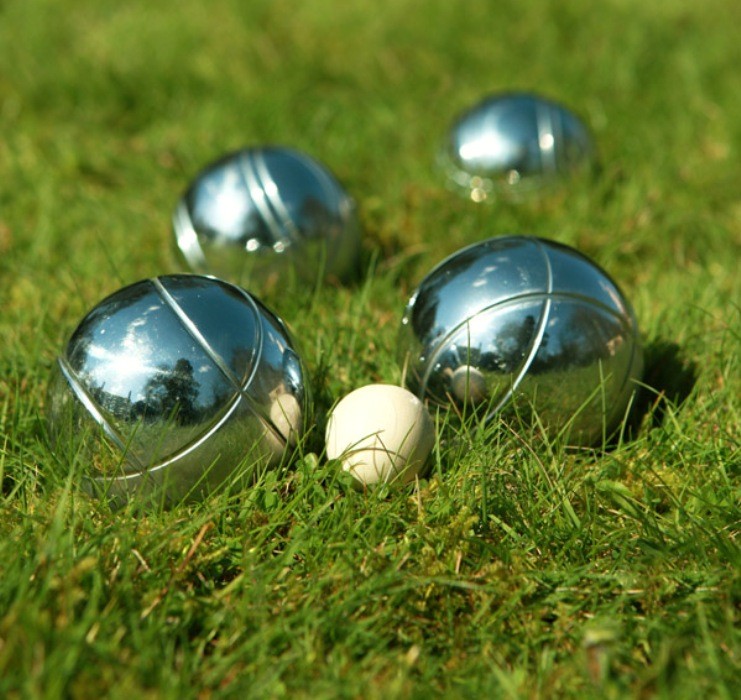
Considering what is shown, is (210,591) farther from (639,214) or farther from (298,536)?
(639,214)

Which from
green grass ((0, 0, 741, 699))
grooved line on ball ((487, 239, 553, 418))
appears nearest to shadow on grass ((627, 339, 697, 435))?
green grass ((0, 0, 741, 699))

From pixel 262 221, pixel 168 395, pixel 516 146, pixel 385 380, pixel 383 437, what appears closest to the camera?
pixel 168 395

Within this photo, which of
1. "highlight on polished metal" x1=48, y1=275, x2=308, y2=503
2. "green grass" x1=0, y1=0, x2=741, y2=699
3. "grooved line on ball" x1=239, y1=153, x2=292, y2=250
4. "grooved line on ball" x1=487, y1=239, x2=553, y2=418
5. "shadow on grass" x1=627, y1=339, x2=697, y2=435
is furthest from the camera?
"grooved line on ball" x1=239, y1=153, x2=292, y2=250

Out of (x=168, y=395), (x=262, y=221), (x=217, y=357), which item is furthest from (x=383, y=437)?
(x=262, y=221)

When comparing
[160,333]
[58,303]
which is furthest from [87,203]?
[160,333]

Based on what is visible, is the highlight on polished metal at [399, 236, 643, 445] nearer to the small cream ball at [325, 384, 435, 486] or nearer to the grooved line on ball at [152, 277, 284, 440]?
the small cream ball at [325, 384, 435, 486]

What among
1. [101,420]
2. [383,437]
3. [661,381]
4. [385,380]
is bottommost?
[661,381]

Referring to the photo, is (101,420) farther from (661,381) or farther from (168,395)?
(661,381)
